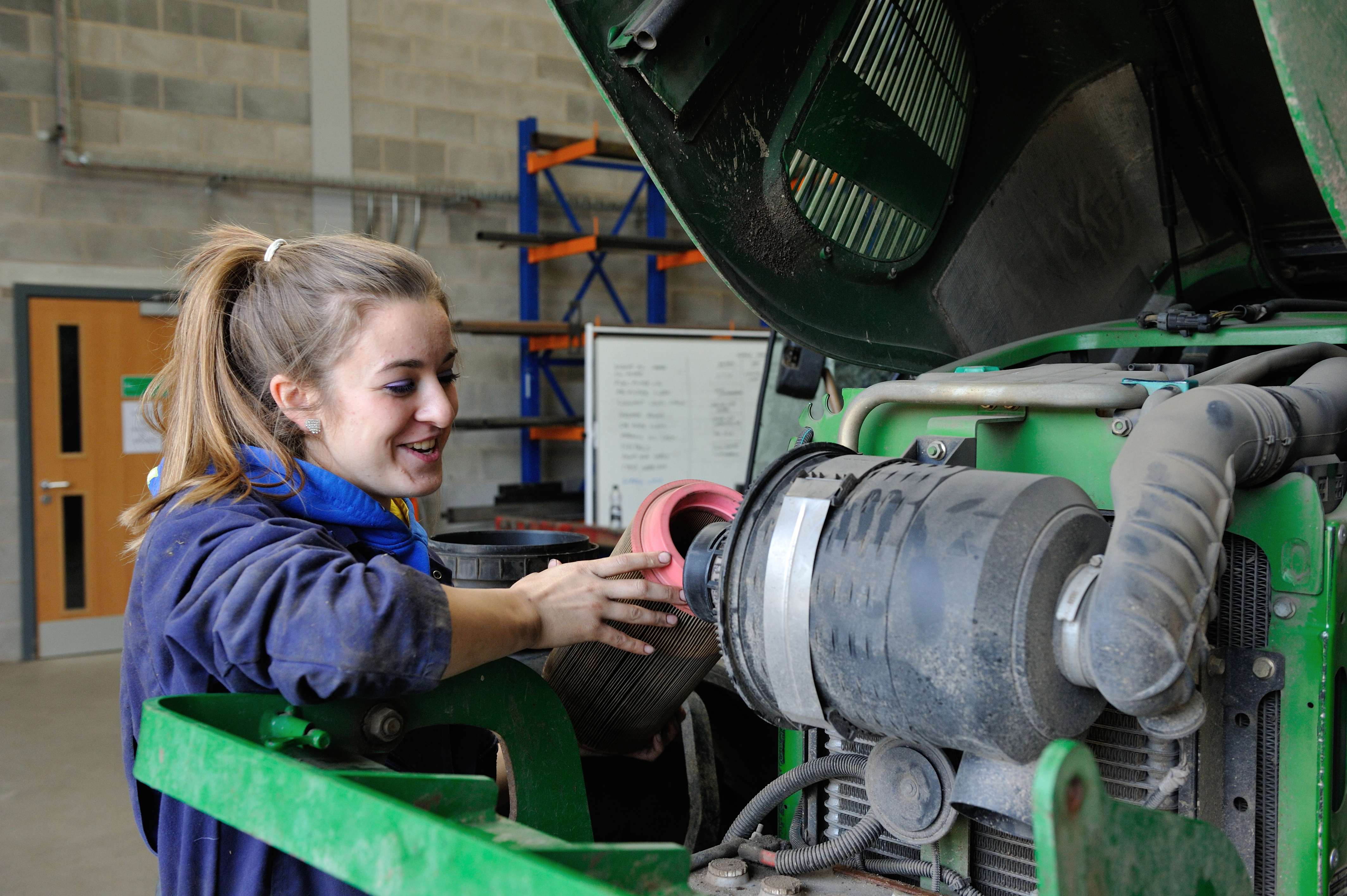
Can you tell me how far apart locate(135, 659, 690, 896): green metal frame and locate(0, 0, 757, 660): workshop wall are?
574 cm

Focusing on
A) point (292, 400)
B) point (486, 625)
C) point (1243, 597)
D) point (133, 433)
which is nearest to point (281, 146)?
point (133, 433)

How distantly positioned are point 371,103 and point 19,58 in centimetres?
208

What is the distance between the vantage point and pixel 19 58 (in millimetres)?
6391

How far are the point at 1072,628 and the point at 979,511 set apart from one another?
0.43 ft

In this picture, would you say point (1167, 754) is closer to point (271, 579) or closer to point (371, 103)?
point (271, 579)

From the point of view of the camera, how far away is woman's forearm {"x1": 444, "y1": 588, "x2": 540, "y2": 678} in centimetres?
120

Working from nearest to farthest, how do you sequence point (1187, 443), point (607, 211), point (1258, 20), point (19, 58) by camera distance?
point (1187, 443)
point (1258, 20)
point (19, 58)
point (607, 211)

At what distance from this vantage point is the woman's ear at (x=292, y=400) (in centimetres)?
140

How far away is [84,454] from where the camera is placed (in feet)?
22.1

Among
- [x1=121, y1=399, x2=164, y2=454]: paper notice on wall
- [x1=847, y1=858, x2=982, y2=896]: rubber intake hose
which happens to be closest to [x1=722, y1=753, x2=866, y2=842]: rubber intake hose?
[x1=847, y1=858, x2=982, y2=896]: rubber intake hose

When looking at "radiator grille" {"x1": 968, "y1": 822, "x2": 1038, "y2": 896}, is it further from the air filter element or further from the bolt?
the bolt

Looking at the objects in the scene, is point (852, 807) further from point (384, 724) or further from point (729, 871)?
point (384, 724)

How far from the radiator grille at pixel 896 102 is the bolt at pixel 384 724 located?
3.78 ft

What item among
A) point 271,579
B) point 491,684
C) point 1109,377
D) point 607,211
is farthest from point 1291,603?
point 607,211
